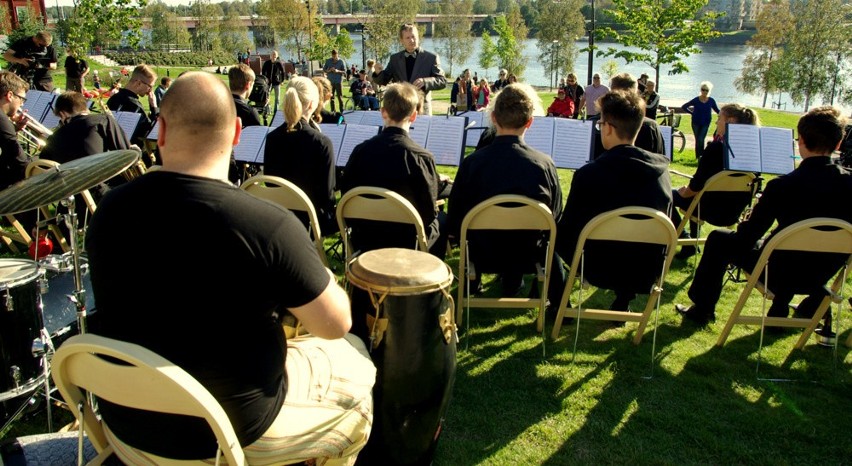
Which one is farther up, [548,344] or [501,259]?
[501,259]

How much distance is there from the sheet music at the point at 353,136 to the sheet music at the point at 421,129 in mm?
340

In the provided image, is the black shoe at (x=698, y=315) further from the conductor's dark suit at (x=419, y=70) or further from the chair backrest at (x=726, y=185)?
the conductor's dark suit at (x=419, y=70)

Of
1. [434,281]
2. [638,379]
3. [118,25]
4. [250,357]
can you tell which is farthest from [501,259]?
[118,25]

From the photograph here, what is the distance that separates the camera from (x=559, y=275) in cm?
436

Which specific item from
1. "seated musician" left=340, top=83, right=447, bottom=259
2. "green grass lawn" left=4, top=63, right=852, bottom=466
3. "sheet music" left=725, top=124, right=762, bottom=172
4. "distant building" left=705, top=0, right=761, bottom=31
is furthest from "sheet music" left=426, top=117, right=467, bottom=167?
"distant building" left=705, top=0, right=761, bottom=31

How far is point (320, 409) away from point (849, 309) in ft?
14.5

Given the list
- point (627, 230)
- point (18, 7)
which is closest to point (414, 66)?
point (627, 230)

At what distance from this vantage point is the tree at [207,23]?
199ft

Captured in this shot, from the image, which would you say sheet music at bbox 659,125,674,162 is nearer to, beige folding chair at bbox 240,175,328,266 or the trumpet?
beige folding chair at bbox 240,175,328,266

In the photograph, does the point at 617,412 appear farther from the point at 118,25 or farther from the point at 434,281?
the point at 118,25

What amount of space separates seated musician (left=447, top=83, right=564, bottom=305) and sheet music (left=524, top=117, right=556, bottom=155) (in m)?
1.48

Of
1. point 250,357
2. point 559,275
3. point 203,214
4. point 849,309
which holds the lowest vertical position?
point 849,309

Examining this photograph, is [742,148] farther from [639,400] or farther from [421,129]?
[639,400]

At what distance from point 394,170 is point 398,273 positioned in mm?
1682
